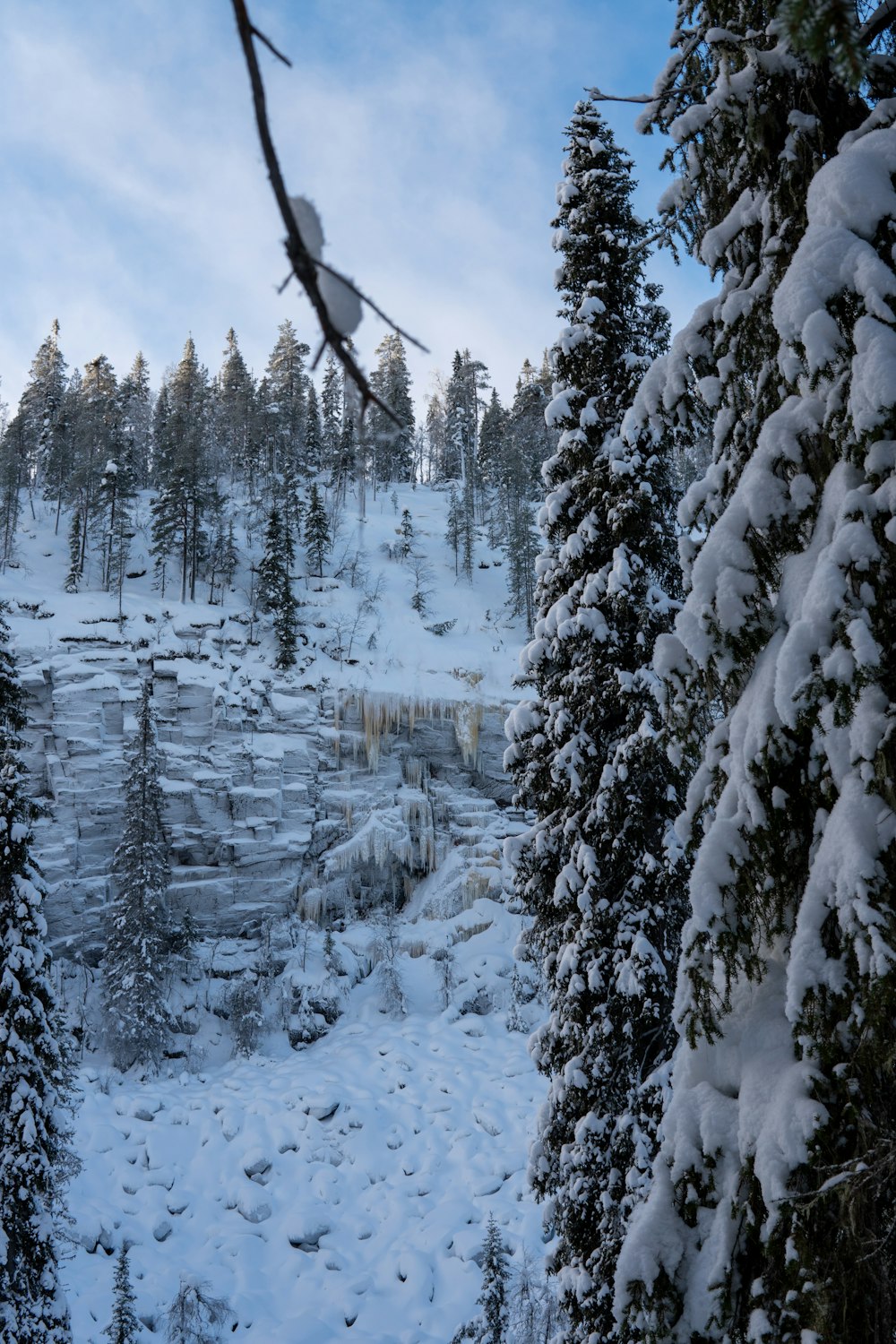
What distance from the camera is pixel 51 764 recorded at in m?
26.4

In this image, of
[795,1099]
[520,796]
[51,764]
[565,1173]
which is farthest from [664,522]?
[51,764]

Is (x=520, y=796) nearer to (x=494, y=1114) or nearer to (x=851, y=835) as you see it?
(x=851, y=835)

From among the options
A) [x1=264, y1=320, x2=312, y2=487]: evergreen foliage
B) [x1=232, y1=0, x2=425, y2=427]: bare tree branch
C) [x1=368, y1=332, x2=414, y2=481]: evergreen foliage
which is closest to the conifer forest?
[x1=232, y1=0, x2=425, y2=427]: bare tree branch

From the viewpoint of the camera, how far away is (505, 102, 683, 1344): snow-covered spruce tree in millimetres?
6383

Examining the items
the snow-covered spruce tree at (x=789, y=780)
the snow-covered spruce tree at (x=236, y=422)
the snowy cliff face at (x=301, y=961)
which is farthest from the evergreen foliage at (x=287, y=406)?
the snow-covered spruce tree at (x=789, y=780)

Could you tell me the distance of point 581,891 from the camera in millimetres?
6977

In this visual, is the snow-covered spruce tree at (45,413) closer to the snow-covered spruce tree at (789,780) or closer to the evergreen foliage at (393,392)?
the evergreen foliage at (393,392)

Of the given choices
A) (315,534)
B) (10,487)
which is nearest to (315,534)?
(315,534)

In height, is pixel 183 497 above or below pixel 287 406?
below

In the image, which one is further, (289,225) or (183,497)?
(183,497)

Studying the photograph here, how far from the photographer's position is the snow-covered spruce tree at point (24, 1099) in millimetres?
8438

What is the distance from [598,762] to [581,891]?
1.14 meters

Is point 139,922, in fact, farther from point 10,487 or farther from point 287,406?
point 287,406

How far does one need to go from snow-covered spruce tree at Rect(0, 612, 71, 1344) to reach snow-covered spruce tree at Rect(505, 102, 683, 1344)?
18.0 ft
